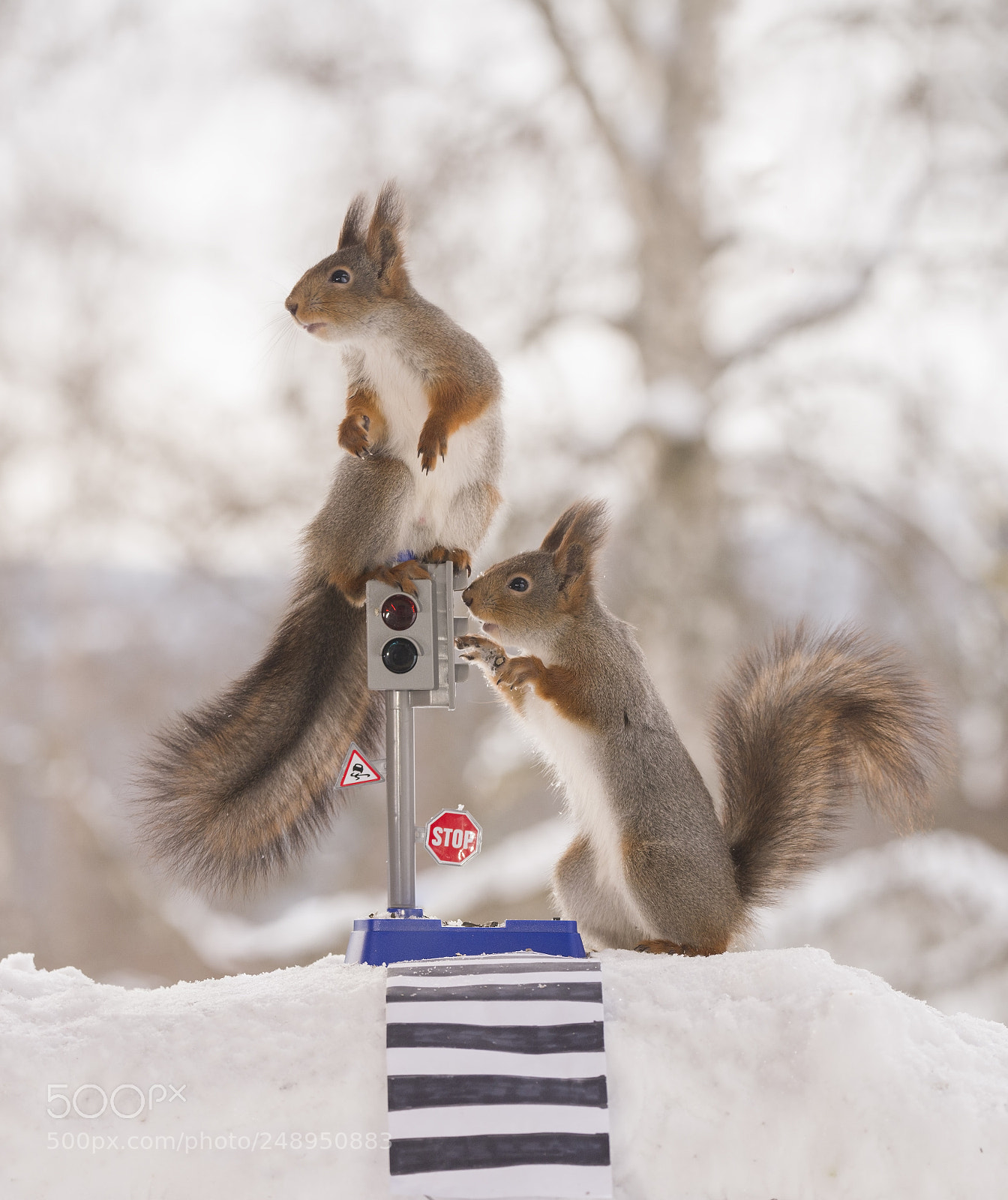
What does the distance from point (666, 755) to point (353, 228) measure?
0.83 m

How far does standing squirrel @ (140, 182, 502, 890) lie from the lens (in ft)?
4.80

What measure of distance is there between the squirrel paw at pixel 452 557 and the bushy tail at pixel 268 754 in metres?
0.14

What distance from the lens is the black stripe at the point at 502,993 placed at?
1.23 meters

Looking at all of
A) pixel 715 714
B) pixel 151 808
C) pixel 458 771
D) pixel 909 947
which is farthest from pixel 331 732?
pixel 909 947

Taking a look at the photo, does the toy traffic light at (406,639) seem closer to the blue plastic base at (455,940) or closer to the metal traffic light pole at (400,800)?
the metal traffic light pole at (400,800)

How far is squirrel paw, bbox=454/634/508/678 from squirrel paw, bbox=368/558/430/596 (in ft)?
0.35

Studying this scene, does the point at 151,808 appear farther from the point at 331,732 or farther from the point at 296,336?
the point at 296,336

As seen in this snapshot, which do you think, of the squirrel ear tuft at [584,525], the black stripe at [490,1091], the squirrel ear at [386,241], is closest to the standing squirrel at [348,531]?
the squirrel ear at [386,241]

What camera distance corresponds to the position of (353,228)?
5.09ft

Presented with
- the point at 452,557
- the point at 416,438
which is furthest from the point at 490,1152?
the point at 416,438

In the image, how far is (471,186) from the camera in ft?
10.4

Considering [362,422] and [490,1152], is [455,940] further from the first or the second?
[362,422]

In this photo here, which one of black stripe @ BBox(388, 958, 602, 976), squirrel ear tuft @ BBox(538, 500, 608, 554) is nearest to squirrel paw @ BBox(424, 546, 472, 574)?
squirrel ear tuft @ BBox(538, 500, 608, 554)

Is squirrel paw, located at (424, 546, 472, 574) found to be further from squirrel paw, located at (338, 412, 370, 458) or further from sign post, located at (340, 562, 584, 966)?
squirrel paw, located at (338, 412, 370, 458)
